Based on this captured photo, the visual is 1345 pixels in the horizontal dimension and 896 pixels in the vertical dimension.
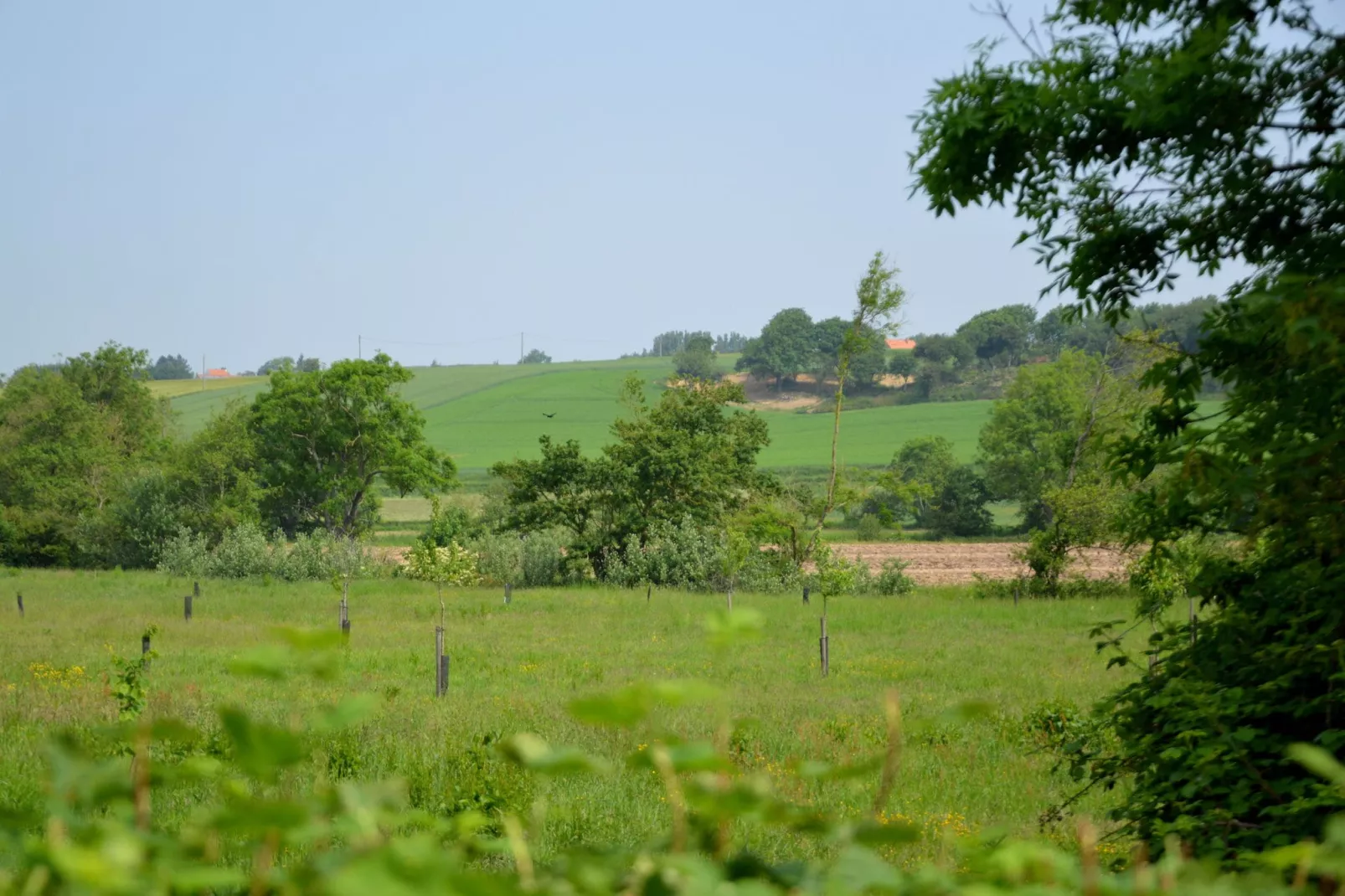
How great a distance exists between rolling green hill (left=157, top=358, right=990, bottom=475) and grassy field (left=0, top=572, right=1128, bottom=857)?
56045 mm

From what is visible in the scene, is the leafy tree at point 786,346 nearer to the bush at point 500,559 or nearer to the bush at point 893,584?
the bush at point 500,559

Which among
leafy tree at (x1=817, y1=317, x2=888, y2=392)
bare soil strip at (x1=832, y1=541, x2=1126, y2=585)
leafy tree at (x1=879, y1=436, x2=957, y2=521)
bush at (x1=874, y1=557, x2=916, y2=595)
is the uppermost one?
leafy tree at (x1=817, y1=317, x2=888, y2=392)

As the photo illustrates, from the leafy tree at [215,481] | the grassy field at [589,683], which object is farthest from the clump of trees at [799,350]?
the grassy field at [589,683]

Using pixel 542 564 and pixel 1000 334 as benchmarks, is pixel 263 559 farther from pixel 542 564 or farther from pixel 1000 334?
pixel 1000 334

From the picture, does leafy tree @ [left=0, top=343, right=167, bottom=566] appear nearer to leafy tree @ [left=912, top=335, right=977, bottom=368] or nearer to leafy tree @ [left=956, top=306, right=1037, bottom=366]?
leafy tree @ [left=912, top=335, right=977, bottom=368]

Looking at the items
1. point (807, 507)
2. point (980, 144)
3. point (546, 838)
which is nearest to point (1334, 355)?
point (980, 144)

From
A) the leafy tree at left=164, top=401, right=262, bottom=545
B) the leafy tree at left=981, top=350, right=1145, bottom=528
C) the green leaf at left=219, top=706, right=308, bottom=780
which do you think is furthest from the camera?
the leafy tree at left=981, top=350, right=1145, bottom=528

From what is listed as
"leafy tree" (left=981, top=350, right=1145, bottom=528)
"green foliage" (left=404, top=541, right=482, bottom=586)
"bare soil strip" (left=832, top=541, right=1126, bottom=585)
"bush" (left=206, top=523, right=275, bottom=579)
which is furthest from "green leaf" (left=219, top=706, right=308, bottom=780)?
"leafy tree" (left=981, top=350, right=1145, bottom=528)

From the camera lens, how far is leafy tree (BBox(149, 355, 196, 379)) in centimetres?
14950

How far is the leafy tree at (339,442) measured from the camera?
46.3 metres

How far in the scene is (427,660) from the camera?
17.8m

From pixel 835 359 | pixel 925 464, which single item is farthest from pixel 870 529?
pixel 835 359

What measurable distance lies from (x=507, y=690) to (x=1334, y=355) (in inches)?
484

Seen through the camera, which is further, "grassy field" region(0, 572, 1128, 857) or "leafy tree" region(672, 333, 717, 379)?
"leafy tree" region(672, 333, 717, 379)
